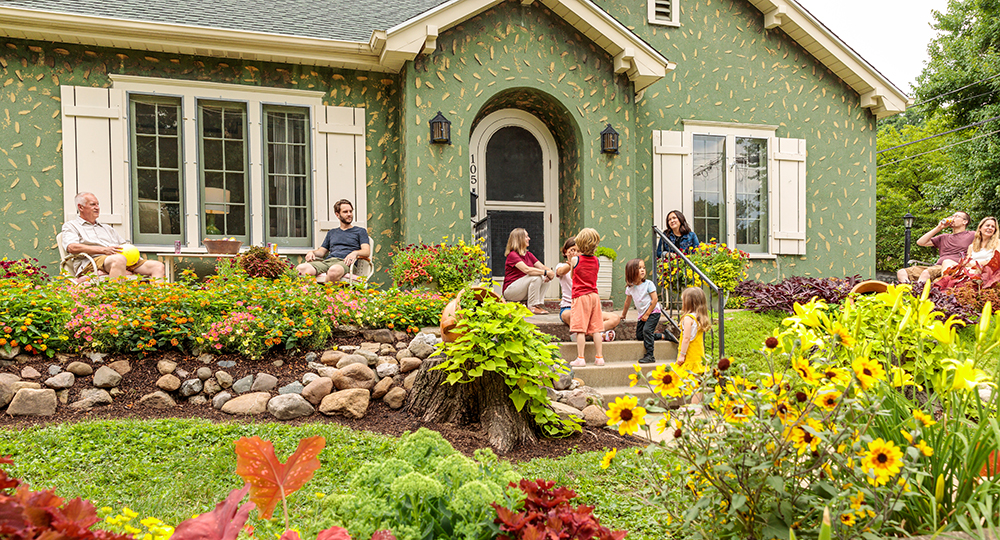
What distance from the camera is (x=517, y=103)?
7406 mm

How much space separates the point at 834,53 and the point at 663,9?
7.84 ft

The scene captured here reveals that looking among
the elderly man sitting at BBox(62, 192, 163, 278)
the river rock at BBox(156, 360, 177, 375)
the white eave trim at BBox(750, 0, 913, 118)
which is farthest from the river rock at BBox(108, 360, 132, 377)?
the white eave trim at BBox(750, 0, 913, 118)

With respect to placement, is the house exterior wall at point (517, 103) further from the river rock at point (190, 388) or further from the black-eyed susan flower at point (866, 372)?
the black-eyed susan flower at point (866, 372)

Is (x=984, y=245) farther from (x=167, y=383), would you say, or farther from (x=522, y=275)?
(x=167, y=383)

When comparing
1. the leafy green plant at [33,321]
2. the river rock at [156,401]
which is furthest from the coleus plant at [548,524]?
the leafy green plant at [33,321]

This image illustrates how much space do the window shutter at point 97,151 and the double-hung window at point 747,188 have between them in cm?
669

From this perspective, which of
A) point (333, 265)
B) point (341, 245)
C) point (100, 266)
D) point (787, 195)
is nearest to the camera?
point (100, 266)

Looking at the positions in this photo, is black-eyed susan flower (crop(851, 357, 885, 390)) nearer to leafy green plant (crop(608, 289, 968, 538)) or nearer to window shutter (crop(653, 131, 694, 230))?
leafy green plant (crop(608, 289, 968, 538))

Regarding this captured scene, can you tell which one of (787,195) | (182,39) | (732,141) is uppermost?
(182,39)

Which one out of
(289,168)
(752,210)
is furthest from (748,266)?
(289,168)

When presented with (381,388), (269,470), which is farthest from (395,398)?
(269,470)

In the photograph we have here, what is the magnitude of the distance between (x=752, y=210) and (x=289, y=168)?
6.12 metres

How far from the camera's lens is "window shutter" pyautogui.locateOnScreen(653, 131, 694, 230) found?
7668mm

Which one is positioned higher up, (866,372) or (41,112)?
(41,112)
